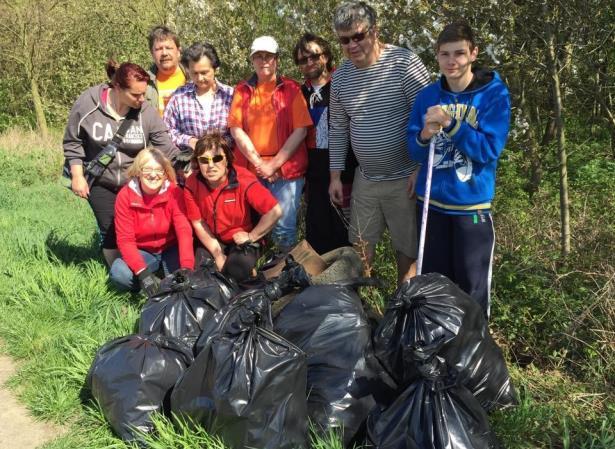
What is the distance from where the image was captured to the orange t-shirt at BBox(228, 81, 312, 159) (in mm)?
4234

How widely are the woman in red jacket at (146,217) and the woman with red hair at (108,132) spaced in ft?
0.63

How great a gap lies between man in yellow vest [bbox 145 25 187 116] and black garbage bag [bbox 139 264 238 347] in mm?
1843

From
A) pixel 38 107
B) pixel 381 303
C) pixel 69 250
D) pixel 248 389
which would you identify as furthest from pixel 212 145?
pixel 38 107

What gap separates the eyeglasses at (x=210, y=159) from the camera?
13.1 ft

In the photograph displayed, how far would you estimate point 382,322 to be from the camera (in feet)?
8.89

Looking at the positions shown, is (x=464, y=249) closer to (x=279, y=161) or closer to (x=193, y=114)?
(x=279, y=161)

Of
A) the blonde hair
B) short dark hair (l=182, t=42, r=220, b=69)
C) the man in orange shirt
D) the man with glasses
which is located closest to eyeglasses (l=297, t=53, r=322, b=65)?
the man with glasses

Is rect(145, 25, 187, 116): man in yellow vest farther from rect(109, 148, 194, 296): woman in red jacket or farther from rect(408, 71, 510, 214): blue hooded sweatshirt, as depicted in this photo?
rect(408, 71, 510, 214): blue hooded sweatshirt

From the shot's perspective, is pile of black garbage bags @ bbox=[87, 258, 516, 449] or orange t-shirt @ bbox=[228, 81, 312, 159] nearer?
pile of black garbage bags @ bbox=[87, 258, 516, 449]

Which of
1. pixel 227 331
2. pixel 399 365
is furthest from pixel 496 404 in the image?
pixel 227 331

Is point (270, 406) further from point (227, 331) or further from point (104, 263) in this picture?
point (104, 263)

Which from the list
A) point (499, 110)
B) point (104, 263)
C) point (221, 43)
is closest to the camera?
point (499, 110)

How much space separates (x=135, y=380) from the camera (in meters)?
2.87

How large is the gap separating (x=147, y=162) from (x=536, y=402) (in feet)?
9.57
